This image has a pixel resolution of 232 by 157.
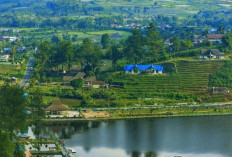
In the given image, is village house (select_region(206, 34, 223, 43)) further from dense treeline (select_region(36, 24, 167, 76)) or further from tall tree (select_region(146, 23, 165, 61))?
dense treeline (select_region(36, 24, 167, 76))

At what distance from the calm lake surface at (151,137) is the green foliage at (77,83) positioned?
445 inches

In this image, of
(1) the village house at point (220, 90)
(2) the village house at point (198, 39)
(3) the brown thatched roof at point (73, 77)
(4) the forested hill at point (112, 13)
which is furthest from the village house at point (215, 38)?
(4) the forested hill at point (112, 13)

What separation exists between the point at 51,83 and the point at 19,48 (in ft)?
86.6

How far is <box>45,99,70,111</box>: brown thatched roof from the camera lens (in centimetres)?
5941

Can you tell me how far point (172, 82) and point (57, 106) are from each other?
15.7 meters

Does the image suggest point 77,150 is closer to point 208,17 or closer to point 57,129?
point 57,129

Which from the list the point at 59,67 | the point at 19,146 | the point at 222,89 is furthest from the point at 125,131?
the point at 59,67

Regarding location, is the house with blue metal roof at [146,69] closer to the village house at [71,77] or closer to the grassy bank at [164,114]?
the village house at [71,77]

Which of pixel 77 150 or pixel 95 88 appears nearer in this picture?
pixel 77 150

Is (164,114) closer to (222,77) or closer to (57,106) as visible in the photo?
(57,106)

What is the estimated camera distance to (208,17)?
140 m

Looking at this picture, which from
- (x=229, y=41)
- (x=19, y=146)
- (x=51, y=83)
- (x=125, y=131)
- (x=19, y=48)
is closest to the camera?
(x=19, y=146)

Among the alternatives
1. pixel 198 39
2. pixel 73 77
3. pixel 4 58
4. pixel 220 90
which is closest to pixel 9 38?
pixel 4 58

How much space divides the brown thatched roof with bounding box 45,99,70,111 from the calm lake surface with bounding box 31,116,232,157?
3.14 meters
